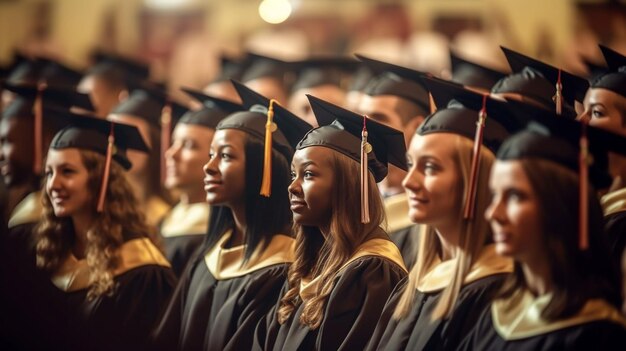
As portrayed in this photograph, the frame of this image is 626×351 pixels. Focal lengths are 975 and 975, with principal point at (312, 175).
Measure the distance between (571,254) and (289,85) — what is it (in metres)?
5.05

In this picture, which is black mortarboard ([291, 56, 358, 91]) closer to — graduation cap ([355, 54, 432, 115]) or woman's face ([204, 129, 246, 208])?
graduation cap ([355, 54, 432, 115])

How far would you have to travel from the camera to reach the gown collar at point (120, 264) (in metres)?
4.40

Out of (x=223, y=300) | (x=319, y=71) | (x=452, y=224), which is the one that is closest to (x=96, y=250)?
(x=223, y=300)

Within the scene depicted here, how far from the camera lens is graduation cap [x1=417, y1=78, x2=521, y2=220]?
3.08 metres

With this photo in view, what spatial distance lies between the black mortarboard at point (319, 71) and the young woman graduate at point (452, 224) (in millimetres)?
3427

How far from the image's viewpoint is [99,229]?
4.44 m

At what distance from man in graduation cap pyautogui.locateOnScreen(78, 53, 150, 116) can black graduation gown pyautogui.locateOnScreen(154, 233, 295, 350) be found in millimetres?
2751

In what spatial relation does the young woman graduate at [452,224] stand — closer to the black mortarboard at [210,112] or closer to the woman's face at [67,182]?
the black mortarboard at [210,112]

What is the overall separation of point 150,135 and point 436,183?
3.01 meters

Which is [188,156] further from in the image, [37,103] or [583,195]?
[583,195]

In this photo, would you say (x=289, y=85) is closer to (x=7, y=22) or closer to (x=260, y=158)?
(x=260, y=158)

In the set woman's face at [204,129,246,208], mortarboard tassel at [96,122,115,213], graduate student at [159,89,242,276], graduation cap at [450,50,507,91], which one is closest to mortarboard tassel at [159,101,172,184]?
graduate student at [159,89,242,276]

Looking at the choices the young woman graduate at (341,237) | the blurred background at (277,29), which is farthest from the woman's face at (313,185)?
the blurred background at (277,29)

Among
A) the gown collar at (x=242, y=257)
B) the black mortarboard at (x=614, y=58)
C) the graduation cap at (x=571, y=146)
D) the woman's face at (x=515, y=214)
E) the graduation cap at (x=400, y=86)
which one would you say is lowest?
the gown collar at (x=242, y=257)
